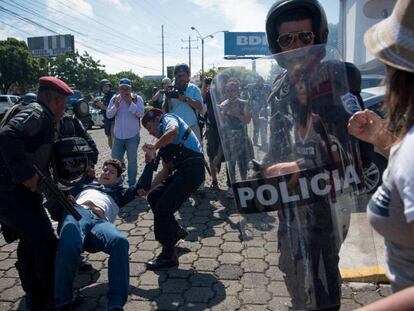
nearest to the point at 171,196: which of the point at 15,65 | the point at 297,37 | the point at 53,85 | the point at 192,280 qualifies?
the point at 192,280

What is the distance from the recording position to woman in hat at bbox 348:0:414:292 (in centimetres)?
91

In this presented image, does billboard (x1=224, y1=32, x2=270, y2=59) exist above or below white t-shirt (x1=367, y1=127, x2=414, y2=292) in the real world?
above

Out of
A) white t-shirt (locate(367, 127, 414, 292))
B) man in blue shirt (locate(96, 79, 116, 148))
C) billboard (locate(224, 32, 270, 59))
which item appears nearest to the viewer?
white t-shirt (locate(367, 127, 414, 292))

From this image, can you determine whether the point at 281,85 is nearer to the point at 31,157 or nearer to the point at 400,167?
the point at 400,167

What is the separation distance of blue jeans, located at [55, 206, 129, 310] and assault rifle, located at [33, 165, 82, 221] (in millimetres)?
52

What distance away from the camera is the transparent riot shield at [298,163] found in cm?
148

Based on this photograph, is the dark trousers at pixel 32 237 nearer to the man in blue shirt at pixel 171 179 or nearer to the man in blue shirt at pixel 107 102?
the man in blue shirt at pixel 171 179

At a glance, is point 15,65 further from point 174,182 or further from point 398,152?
point 398,152

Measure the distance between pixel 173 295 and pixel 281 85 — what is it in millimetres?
2171

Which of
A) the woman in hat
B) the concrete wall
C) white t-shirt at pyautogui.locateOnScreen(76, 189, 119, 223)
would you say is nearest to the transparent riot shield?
the woman in hat

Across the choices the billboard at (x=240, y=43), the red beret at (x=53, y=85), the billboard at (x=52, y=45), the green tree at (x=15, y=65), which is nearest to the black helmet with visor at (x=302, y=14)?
the red beret at (x=53, y=85)

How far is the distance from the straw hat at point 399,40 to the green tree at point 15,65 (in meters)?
36.6

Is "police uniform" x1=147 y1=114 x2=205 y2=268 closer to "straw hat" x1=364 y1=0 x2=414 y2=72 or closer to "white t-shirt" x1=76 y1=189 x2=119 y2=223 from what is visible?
"white t-shirt" x1=76 y1=189 x2=119 y2=223

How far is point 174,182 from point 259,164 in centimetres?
216
